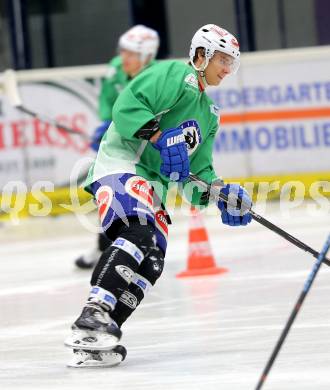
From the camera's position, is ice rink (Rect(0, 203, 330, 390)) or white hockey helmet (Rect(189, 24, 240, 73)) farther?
white hockey helmet (Rect(189, 24, 240, 73))

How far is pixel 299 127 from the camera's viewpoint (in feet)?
43.6

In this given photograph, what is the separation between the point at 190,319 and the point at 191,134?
53.7 inches

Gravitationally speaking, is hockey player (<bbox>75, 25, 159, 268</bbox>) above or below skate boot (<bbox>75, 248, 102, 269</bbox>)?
above

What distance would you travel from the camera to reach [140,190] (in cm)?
594

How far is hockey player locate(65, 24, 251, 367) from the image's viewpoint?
5.75 m

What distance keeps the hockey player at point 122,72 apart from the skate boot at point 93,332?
3682 millimetres

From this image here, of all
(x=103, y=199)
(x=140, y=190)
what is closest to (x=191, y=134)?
(x=140, y=190)

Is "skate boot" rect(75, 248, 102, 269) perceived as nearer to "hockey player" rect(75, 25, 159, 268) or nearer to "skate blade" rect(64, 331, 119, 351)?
"hockey player" rect(75, 25, 159, 268)

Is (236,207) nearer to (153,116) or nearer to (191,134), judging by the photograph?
(191,134)

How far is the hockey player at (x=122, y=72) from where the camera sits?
31.6 ft

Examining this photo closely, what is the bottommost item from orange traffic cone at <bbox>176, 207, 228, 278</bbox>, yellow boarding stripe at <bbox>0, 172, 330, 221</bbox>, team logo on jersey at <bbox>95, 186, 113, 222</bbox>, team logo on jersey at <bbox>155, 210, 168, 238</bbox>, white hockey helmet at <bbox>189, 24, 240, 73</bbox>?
yellow boarding stripe at <bbox>0, 172, 330, 221</bbox>

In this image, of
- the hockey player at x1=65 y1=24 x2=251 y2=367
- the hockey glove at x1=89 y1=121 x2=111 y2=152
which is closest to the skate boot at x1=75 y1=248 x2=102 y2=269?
the hockey glove at x1=89 y1=121 x2=111 y2=152

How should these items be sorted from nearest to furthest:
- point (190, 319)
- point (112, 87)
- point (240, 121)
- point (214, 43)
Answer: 1. point (214, 43)
2. point (190, 319)
3. point (112, 87)
4. point (240, 121)

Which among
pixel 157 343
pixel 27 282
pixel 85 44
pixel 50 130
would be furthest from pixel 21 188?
pixel 157 343
